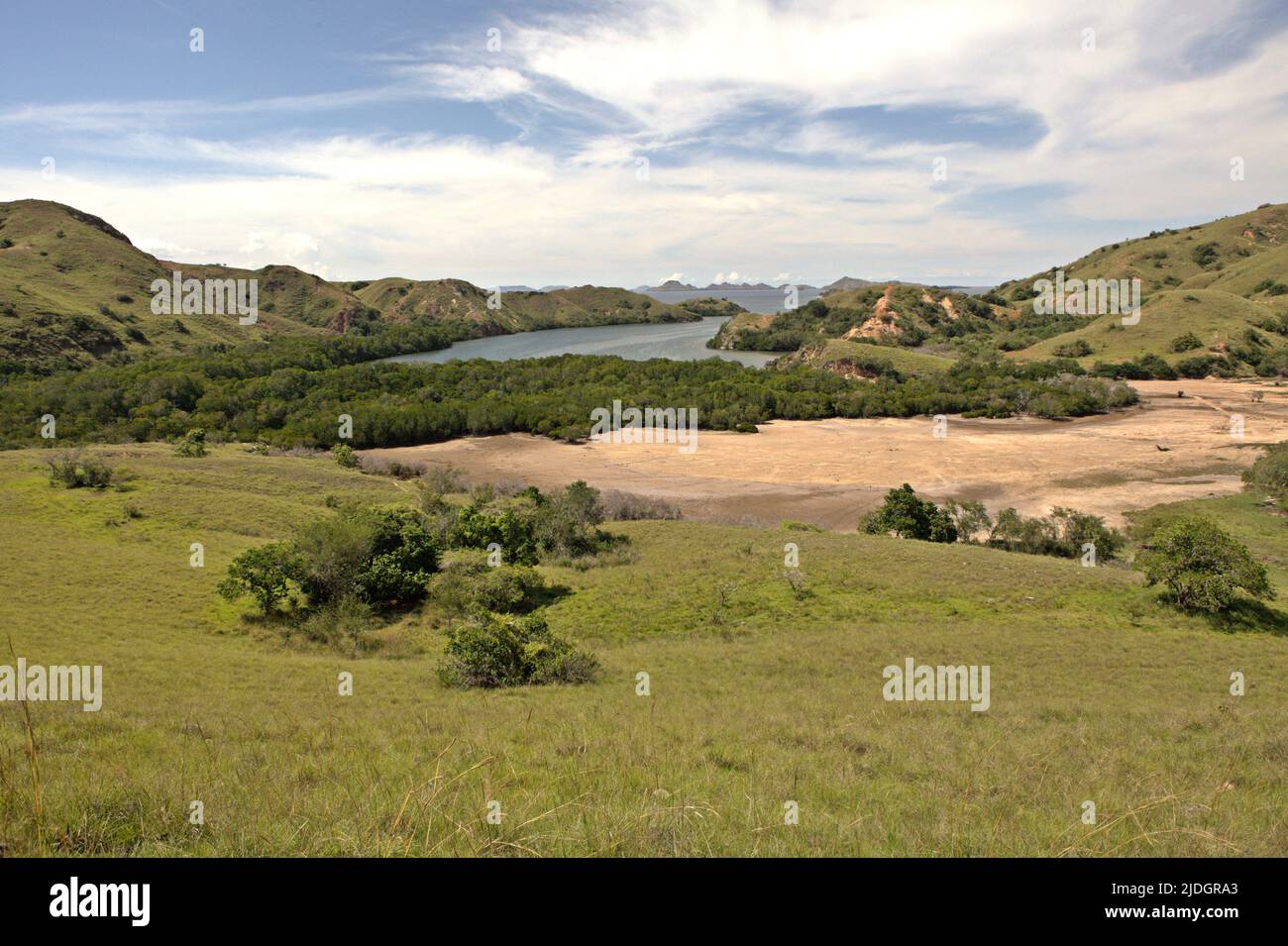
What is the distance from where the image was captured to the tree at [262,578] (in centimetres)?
→ 2694

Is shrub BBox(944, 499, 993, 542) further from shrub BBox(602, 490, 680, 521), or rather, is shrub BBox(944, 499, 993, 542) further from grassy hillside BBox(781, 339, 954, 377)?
grassy hillside BBox(781, 339, 954, 377)

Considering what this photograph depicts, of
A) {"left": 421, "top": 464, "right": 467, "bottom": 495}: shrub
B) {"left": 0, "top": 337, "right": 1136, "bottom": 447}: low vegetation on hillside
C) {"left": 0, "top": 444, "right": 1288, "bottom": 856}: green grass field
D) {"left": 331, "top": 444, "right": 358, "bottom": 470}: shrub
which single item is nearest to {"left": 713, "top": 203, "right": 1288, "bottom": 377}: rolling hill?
{"left": 0, "top": 337, "right": 1136, "bottom": 447}: low vegetation on hillside

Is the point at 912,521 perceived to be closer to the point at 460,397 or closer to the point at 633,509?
the point at 633,509

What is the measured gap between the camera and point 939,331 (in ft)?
549

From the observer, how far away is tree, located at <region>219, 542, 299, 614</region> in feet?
88.4

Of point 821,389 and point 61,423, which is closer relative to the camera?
point 61,423

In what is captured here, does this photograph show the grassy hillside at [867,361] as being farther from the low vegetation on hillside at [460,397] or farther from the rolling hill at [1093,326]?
the low vegetation on hillside at [460,397]

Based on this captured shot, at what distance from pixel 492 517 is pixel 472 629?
1852cm

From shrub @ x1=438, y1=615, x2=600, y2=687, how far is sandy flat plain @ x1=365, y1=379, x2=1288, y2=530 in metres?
31.5

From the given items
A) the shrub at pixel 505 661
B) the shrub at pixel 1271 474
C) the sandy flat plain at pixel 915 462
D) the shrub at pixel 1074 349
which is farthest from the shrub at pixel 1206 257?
the shrub at pixel 505 661

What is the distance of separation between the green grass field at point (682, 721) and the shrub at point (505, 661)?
958 millimetres
